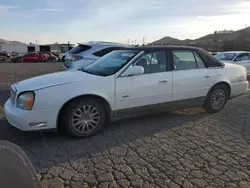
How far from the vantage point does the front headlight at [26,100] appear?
13.5 ft

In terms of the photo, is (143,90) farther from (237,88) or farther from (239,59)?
(239,59)

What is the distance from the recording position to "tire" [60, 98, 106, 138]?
4324 mm

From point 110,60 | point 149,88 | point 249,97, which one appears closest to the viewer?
point 149,88

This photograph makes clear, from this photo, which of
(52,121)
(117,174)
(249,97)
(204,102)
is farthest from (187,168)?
(249,97)

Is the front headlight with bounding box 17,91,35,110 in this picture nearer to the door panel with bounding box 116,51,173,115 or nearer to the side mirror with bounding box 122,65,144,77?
the door panel with bounding box 116,51,173,115

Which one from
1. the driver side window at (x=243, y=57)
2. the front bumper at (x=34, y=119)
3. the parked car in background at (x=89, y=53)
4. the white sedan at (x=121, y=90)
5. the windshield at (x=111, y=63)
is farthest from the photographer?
the driver side window at (x=243, y=57)

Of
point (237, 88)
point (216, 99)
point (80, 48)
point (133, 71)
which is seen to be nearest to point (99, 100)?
point (133, 71)

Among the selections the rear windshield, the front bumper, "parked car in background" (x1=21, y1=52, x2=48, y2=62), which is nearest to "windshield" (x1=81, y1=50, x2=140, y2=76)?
the front bumper

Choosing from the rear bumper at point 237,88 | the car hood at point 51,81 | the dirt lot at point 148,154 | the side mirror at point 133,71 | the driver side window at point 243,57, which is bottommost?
the dirt lot at point 148,154

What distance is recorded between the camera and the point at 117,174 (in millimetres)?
3312

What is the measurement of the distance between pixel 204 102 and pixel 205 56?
1.02 meters

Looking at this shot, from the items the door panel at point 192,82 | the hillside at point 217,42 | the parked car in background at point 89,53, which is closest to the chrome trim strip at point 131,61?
the door panel at point 192,82

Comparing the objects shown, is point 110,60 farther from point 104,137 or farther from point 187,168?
point 187,168

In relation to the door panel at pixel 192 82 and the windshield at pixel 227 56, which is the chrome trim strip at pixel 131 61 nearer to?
the door panel at pixel 192 82
